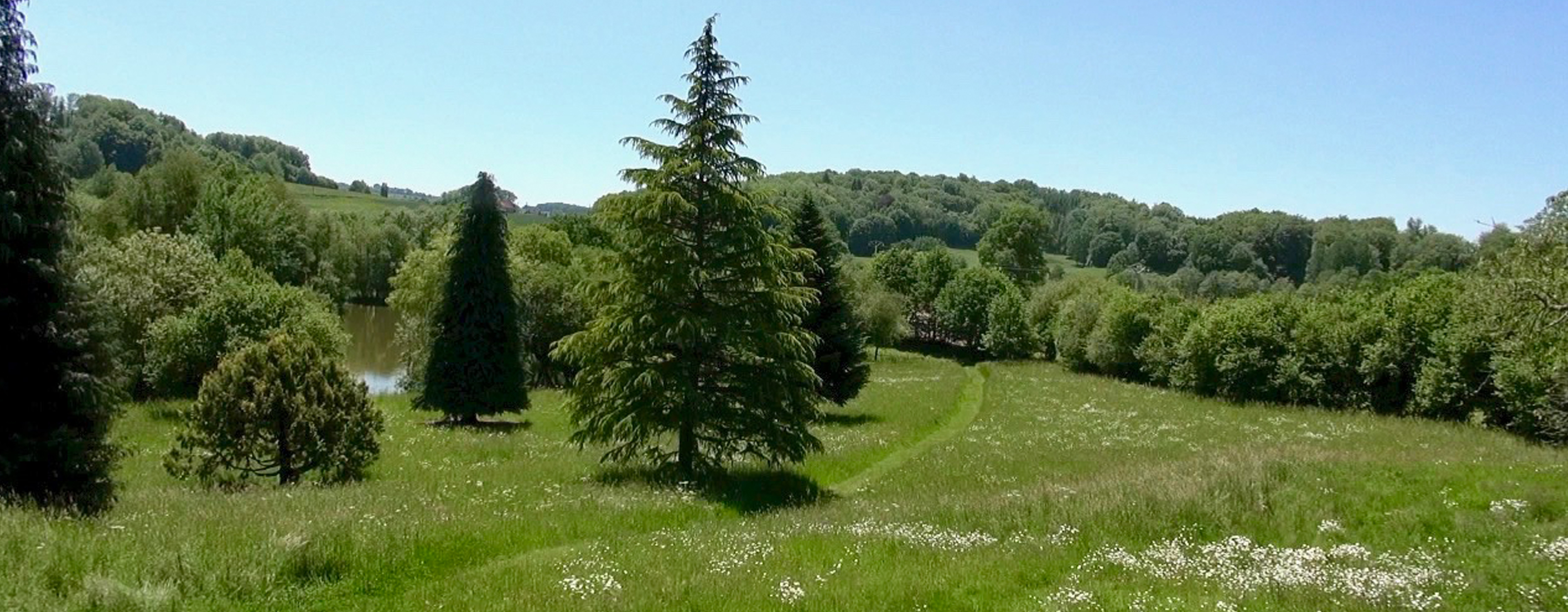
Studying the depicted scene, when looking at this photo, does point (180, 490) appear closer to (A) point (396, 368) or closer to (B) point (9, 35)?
(B) point (9, 35)

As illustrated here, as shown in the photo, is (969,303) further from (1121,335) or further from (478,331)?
(478,331)

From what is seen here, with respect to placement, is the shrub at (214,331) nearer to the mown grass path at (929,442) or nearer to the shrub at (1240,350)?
the mown grass path at (929,442)

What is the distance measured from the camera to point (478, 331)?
33000 mm

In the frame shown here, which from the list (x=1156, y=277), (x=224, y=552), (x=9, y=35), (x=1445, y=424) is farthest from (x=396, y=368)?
(x=1156, y=277)

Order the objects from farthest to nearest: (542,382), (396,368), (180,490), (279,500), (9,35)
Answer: (396,368) → (542,382) → (180,490) → (279,500) → (9,35)

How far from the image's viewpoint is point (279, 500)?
14148 mm

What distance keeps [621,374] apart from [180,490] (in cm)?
840

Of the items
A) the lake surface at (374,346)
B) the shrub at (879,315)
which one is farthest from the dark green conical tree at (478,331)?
the shrub at (879,315)

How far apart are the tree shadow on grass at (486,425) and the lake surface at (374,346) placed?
1095 cm

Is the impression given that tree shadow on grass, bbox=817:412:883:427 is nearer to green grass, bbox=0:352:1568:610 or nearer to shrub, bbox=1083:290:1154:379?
green grass, bbox=0:352:1568:610

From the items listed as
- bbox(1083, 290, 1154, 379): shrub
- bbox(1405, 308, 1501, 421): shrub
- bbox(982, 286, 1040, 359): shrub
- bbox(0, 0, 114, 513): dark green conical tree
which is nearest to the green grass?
bbox(0, 0, 114, 513): dark green conical tree

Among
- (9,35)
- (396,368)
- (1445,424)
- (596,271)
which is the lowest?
(396,368)

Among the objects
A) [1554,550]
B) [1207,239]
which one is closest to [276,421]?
[1554,550]

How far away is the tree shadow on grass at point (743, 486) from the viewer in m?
17.8
